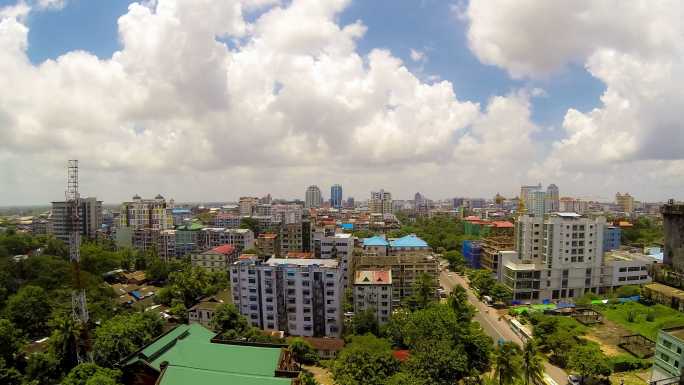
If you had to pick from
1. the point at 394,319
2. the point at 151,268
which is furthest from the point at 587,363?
the point at 151,268

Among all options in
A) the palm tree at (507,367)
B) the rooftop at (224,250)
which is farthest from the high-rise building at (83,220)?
the palm tree at (507,367)

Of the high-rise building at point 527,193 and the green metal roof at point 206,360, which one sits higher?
the high-rise building at point 527,193

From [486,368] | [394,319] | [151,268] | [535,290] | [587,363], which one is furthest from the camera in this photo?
[151,268]

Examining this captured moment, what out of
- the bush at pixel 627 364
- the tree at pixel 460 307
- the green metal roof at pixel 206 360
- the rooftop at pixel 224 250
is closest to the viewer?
the green metal roof at pixel 206 360

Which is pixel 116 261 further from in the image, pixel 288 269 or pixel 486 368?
pixel 486 368

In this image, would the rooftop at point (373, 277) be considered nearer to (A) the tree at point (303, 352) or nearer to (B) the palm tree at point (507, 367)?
(A) the tree at point (303, 352)

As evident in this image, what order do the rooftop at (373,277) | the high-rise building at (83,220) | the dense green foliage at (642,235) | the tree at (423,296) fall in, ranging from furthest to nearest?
the high-rise building at (83,220) < the dense green foliage at (642,235) < the tree at (423,296) < the rooftop at (373,277)

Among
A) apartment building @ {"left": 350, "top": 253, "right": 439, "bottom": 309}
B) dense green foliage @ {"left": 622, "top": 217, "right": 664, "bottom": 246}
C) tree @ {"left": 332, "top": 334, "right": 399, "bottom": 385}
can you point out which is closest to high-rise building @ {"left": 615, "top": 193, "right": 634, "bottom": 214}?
dense green foliage @ {"left": 622, "top": 217, "right": 664, "bottom": 246}
